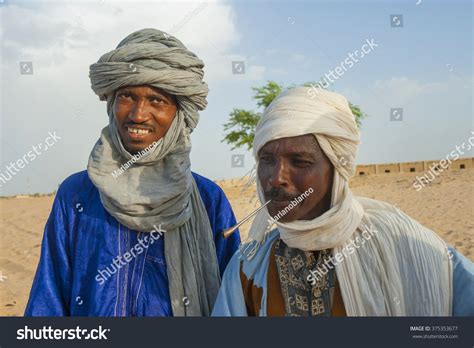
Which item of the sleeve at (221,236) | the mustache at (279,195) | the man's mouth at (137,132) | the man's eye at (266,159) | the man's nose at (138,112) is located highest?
the man's nose at (138,112)

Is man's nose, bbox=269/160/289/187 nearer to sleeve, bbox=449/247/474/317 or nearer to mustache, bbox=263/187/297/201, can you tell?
mustache, bbox=263/187/297/201

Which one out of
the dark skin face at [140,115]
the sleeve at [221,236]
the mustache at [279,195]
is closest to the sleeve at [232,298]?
the mustache at [279,195]

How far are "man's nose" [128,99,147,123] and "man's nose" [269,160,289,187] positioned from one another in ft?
2.93

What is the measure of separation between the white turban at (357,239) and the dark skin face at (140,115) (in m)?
0.77

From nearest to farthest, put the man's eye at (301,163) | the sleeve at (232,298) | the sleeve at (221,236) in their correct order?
the man's eye at (301,163) < the sleeve at (232,298) < the sleeve at (221,236)

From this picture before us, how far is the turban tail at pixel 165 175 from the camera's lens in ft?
9.79

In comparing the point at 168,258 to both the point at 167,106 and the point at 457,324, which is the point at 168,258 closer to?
the point at 167,106

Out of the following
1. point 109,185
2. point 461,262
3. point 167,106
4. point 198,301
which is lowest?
point 198,301

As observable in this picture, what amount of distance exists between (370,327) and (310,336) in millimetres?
335

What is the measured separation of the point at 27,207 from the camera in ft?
68.7

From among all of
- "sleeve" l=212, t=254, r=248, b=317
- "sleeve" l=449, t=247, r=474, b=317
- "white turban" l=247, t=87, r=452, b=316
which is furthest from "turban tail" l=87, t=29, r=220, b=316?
"sleeve" l=449, t=247, r=474, b=317

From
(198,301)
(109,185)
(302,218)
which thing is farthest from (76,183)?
(302,218)

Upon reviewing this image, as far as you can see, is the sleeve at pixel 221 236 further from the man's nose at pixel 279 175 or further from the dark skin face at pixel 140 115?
the man's nose at pixel 279 175

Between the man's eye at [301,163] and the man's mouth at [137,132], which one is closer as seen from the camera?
the man's eye at [301,163]
